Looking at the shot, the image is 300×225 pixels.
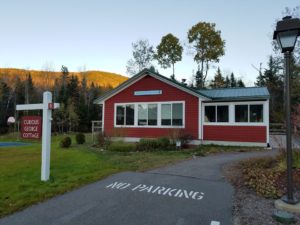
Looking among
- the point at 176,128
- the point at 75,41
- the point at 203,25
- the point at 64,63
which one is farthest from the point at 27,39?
the point at 64,63

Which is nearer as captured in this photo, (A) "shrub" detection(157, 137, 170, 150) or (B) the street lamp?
(B) the street lamp

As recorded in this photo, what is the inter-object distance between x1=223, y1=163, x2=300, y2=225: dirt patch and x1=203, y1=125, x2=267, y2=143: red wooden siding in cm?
884

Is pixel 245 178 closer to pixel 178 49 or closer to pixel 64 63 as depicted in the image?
pixel 178 49

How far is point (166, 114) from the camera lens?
54.4 ft

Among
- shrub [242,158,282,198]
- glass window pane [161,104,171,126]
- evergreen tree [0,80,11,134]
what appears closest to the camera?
shrub [242,158,282,198]

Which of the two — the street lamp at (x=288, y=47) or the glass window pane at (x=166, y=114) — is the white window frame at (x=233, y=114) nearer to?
the glass window pane at (x=166, y=114)

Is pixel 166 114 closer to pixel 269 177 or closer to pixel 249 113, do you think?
pixel 249 113

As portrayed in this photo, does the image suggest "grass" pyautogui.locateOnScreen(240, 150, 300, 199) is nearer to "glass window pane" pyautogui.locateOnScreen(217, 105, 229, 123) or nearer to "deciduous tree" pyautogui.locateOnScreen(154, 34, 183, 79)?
"glass window pane" pyautogui.locateOnScreen(217, 105, 229, 123)

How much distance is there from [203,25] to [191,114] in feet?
86.4

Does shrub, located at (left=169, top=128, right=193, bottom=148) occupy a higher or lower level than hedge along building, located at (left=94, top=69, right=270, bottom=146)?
lower

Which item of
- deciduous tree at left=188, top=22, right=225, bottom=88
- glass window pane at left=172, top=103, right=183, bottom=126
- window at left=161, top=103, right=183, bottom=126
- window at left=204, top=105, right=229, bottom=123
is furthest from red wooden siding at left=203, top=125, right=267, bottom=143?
deciduous tree at left=188, top=22, right=225, bottom=88

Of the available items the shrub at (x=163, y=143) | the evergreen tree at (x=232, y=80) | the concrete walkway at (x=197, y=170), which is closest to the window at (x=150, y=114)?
the shrub at (x=163, y=143)

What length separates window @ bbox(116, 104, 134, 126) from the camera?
58.2ft

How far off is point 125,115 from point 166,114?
3135 mm
